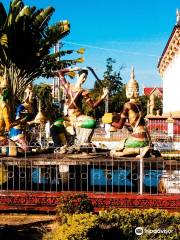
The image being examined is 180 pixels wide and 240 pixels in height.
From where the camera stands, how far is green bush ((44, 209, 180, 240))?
237 inches

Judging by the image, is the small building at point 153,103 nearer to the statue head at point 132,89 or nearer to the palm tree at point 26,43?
the palm tree at point 26,43

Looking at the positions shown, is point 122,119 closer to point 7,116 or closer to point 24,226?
A: point 7,116

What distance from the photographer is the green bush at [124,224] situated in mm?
6027

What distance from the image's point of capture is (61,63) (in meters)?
25.1

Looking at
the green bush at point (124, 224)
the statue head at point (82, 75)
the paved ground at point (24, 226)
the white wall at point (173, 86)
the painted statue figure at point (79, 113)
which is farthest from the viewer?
the white wall at point (173, 86)

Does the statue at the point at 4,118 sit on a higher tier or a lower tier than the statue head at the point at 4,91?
lower

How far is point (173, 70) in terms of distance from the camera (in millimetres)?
41188

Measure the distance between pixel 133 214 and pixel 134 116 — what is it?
11.8 feet

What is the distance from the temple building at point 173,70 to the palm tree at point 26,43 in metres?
11.3

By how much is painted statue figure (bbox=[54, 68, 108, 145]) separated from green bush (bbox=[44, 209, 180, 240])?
4.20 m

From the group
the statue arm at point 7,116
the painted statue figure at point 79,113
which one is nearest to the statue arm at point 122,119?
the painted statue figure at point 79,113

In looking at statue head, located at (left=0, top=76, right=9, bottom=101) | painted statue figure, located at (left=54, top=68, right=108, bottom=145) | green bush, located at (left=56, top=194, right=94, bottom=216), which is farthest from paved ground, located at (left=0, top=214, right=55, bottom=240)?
statue head, located at (left=0, top=76, right=9, bottom=101)

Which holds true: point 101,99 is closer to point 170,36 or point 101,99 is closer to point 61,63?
point 61,63

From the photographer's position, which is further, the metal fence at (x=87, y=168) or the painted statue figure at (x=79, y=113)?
the painted statue figure at (x=79, y=113)
